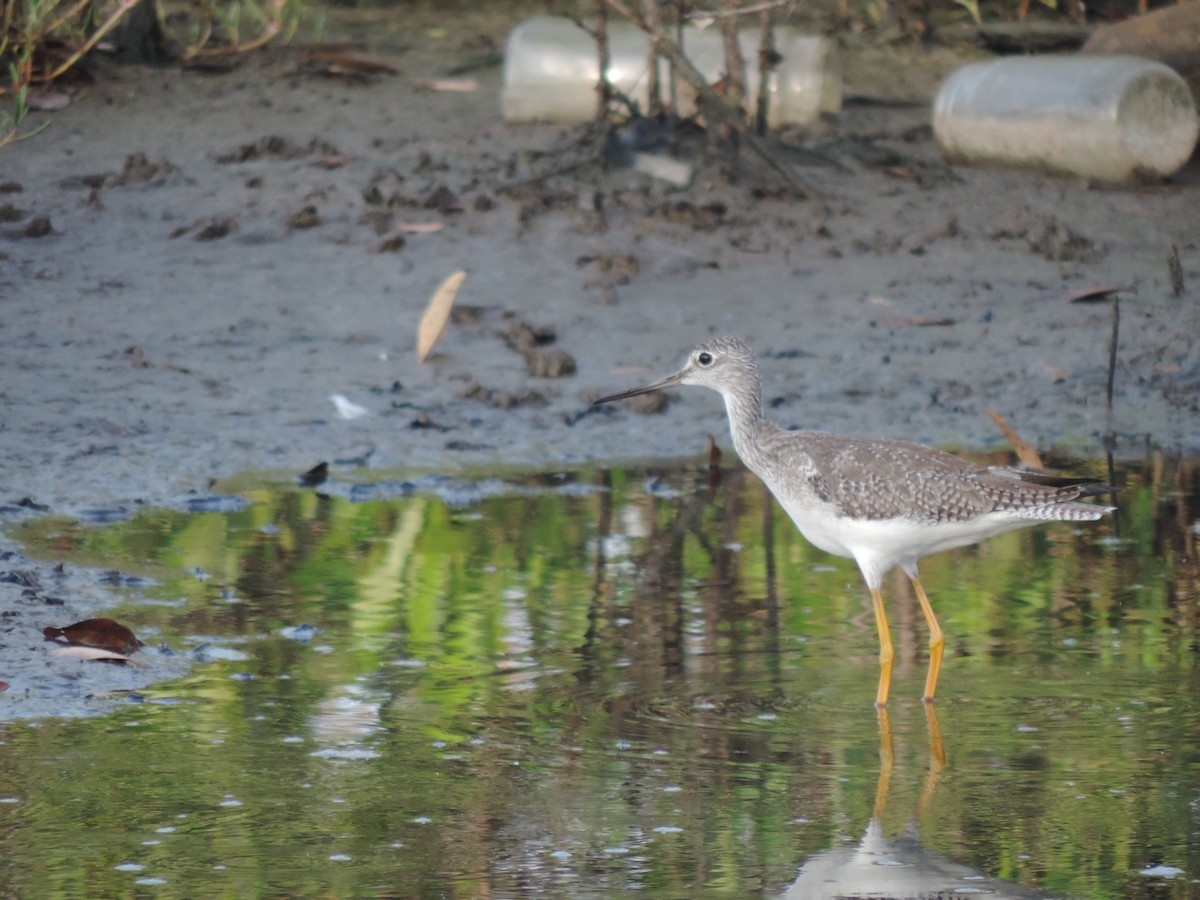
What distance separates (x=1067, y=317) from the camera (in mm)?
9648

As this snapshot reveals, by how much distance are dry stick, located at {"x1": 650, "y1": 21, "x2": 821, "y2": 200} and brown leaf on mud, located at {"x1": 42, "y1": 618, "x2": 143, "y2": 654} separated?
575 centimetres

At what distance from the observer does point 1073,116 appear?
11023mm

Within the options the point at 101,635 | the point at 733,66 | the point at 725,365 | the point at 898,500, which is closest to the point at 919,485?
the point at 898,500

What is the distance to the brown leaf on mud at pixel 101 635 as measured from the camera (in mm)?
5555

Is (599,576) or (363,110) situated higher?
(363,110)

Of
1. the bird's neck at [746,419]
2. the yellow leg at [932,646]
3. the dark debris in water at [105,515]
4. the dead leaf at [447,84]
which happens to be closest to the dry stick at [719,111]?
the dead leaf at [447,84]

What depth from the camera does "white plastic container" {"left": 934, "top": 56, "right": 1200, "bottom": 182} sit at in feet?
35.5

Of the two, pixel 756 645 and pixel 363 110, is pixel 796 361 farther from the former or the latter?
pixel 363 110

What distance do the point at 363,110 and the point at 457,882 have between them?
9176mm

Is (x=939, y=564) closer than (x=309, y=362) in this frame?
Yes

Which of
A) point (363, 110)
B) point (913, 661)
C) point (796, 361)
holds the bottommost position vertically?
point (913, 661)

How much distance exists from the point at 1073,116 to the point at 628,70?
2697 mm

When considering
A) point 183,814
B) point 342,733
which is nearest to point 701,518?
point 342,733

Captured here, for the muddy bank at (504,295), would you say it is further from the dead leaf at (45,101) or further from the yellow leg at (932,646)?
the yellow leg at (932,646)
